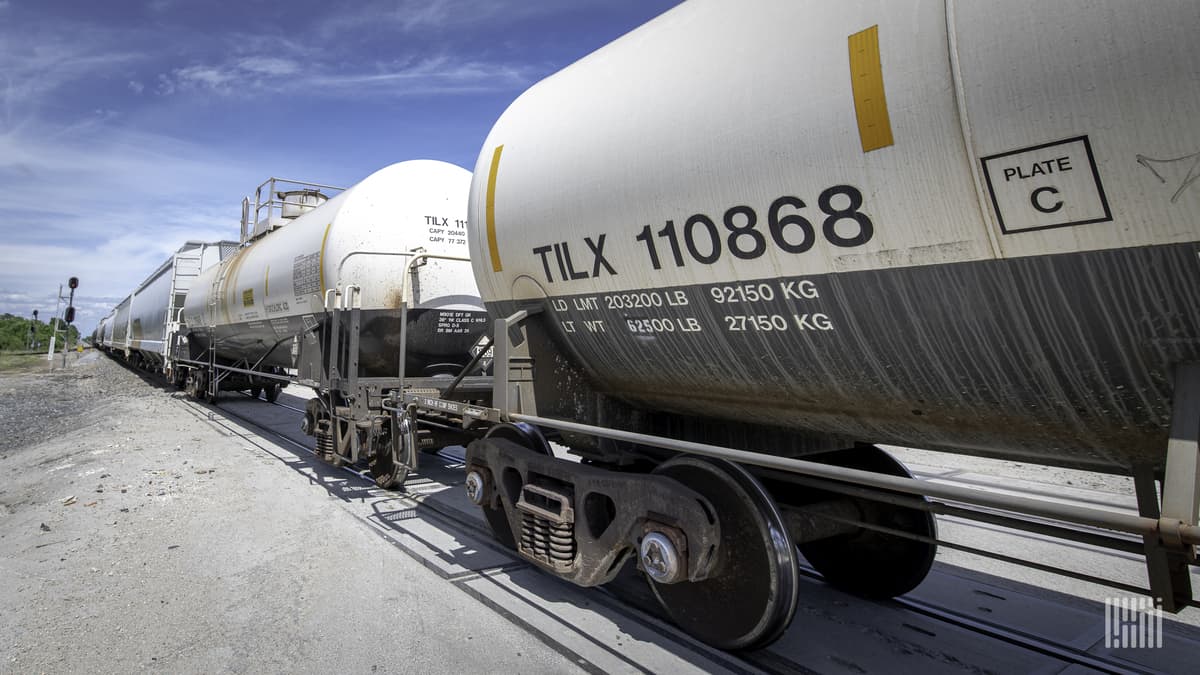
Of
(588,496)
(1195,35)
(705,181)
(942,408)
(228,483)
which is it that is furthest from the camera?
(228,483)

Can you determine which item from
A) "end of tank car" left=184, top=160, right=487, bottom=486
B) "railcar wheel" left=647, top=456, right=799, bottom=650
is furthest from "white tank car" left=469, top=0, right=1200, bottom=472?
"end of tank car" left=184, top=160, right=487, bottom=486

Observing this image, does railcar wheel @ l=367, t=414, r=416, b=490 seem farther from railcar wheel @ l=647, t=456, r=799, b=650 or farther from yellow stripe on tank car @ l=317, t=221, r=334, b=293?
railcar wheel @ l=647, t=456, r=799, b=650

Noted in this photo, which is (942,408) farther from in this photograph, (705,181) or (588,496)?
(588,496)

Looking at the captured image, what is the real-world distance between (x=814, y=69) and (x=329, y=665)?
3.71m

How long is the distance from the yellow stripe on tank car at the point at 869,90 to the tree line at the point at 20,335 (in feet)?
247

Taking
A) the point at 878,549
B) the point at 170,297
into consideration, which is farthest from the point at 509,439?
the point at 170,297

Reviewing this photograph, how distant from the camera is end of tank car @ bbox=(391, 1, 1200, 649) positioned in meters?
1.82

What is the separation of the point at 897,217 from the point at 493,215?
2.71 m

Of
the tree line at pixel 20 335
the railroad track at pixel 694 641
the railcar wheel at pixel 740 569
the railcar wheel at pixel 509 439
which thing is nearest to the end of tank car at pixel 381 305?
the railcar wheel at pixel 509 439

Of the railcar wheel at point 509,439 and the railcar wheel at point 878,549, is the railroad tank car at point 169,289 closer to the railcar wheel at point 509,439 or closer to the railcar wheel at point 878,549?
the railcar wheel at point 509,439

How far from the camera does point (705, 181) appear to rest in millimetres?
2842

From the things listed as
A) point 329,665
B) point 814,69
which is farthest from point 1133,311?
point 329,665

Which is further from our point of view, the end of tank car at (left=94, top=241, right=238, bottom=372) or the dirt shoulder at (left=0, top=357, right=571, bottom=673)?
the end of tank car at (left=94, top=241, right=238, bottom=372)

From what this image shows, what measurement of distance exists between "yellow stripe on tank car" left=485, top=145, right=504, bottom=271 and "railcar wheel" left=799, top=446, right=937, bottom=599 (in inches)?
104
